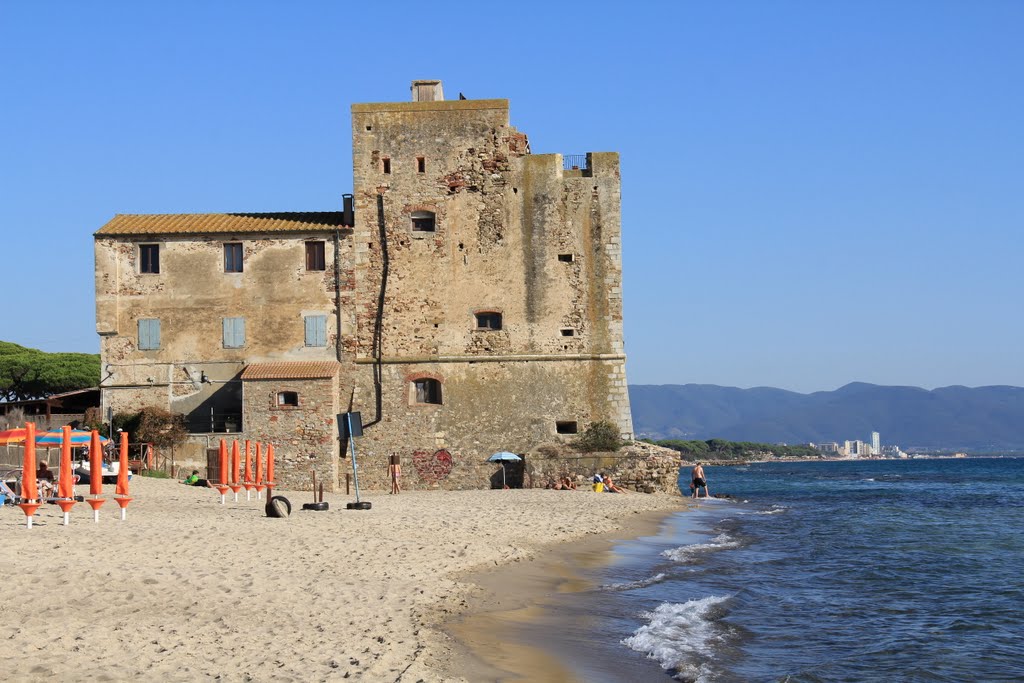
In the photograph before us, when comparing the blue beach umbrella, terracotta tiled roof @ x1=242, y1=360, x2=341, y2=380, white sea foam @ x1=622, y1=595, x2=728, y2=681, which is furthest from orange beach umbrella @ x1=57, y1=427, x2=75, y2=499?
the blue beach umbrella

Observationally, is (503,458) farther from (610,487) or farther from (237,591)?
(237,591)

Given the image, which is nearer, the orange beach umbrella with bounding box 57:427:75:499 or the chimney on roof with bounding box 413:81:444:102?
the orange beach umbrella with bounding box 57:427:75:499

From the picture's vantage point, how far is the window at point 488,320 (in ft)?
118

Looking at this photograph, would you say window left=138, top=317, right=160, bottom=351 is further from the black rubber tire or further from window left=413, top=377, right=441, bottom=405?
the black rubber tire

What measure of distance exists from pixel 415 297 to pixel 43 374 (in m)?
27.0

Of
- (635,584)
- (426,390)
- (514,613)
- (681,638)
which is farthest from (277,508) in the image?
(426,390)

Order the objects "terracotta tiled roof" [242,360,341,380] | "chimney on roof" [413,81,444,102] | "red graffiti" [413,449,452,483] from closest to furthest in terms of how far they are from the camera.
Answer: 1. "terracotta tiled roof" [242,360,341,380]
2. "red graffiti" [413,449,452,483]
3. "chimney on roof" [413,81,444,102]

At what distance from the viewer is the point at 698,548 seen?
75.7 ft

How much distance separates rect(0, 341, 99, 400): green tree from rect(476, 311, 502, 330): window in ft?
85.4

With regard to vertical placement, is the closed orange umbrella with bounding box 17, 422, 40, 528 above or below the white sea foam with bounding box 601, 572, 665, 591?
above

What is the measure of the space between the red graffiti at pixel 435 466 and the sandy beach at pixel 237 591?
41.1 feet

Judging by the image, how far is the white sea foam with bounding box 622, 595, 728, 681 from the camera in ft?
38.8

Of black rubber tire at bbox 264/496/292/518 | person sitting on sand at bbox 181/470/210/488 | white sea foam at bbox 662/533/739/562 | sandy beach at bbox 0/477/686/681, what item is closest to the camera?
sandy beach at bbox 0/477/686/681

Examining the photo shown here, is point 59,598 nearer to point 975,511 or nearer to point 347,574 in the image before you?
point 347,574
